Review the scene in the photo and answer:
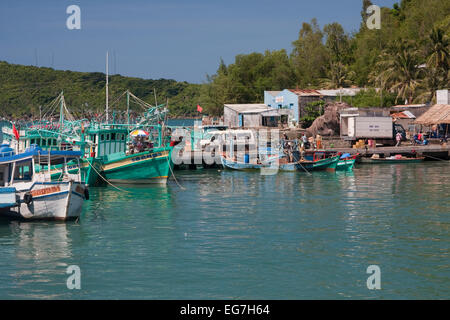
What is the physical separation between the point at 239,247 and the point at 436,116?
4614cm

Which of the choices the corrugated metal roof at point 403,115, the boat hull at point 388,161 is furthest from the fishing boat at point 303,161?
the corrugated metal roof at point 403,115

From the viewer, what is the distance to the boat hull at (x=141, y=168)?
39.7m

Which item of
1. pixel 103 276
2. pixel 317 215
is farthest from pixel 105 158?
pixel 103 276

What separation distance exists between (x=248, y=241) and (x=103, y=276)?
6533mm

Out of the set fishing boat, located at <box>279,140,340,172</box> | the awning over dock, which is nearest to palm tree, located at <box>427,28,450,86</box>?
the awning over dock

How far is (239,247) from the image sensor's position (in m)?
21.5

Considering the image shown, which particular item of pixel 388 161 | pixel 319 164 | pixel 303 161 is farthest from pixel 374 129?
pixel 303 161

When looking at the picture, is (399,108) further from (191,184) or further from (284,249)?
(284,249)

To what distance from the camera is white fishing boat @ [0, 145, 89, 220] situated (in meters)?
25.3

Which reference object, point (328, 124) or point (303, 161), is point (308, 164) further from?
point (328, 124)

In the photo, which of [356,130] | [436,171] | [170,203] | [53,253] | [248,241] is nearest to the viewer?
[53,253]

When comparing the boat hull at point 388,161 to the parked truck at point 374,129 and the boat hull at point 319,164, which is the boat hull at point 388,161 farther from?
the boat hull at point 319,164

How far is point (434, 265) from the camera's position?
62.4 feet

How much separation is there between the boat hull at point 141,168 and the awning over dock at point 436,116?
32.8 m
